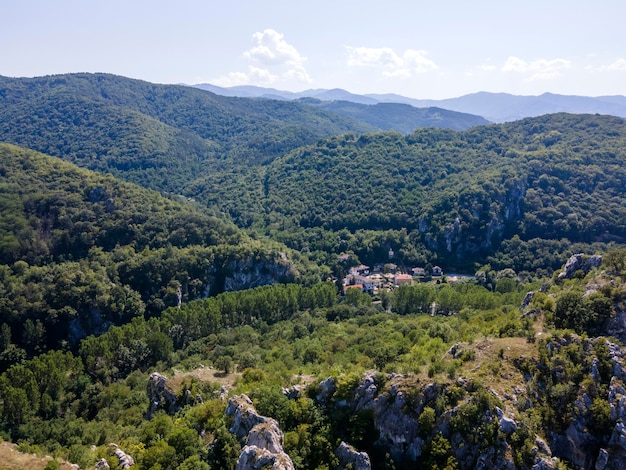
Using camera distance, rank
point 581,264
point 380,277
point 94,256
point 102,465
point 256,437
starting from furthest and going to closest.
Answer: point 380,277, point 94,256, point 581,264, point 102,465, point 256,437

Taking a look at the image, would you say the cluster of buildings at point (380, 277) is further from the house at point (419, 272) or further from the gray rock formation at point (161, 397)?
the gray rock formation at point (161, 397)

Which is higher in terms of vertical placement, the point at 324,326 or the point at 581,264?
the point at 581,264

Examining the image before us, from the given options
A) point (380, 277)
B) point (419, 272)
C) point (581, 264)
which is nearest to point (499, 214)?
point (419, 272)

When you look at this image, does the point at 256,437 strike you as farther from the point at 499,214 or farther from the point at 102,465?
the point at 499,214

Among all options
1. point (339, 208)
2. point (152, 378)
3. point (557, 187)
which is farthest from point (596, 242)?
point (152, 378)

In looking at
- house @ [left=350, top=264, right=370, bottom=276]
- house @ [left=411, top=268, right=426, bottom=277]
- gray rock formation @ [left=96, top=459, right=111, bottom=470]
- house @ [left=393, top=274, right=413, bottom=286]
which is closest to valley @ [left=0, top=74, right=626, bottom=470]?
house @ [left=350, top=264, right=370, bottom=276]
